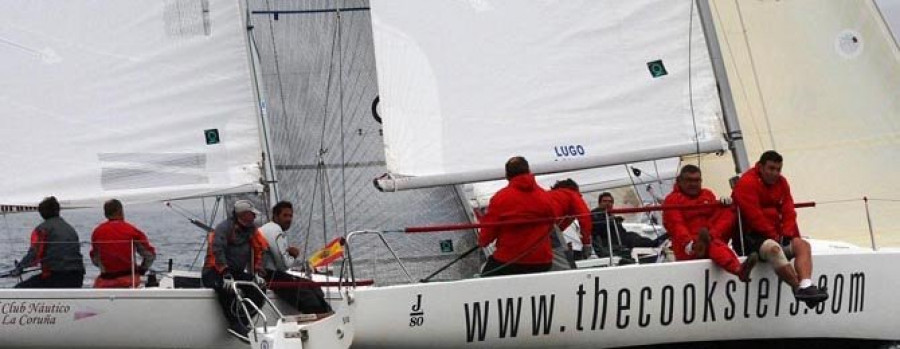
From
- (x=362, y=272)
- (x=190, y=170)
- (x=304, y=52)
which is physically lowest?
(x=362, y=272)

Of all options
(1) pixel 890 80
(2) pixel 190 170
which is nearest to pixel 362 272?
(2) pixel 190 170

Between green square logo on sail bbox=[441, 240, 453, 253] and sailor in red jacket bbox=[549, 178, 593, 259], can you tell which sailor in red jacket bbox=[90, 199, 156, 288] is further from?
green square logo on sail bbox=[441, 240, 453, 253]

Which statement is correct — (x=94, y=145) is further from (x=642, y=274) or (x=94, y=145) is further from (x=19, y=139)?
(x=642, y=274)

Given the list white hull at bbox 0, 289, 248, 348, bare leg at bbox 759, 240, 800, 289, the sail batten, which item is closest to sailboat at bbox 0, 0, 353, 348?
white hull at bbox 0, 289, 248, 348

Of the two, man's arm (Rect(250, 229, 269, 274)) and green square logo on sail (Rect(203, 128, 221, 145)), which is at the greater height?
green square logo on sail (Rect(203, 128, 221, 145))

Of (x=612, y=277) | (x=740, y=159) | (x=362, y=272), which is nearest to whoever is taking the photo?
(x=612, y=277)

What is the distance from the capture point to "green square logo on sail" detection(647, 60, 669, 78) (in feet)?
41.0

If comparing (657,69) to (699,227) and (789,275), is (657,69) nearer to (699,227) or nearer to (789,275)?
(699,227)

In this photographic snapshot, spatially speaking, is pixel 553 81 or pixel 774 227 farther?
pixel 553 81

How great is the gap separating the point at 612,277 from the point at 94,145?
5.01m

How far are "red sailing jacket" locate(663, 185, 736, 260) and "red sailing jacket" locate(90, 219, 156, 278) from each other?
3749 mm

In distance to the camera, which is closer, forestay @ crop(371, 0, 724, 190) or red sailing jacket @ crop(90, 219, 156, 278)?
red sailing jacket @ crop(90, 219, 156, 278)

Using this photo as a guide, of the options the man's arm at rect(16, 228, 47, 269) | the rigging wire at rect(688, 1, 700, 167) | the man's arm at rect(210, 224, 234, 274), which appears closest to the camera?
the man's arm at rect(210, 224, 234, 274)

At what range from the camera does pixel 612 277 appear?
10250mm
